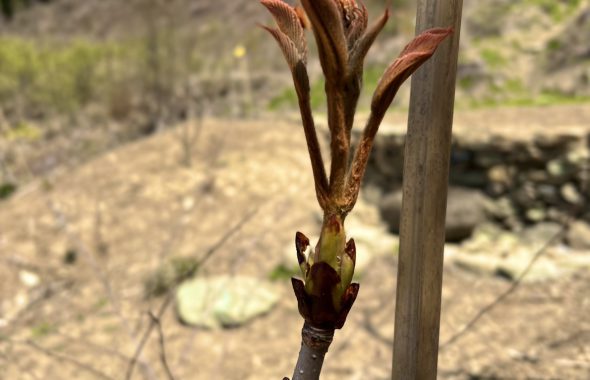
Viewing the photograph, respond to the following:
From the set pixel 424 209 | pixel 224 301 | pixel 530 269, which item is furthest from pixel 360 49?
pixel 530 269

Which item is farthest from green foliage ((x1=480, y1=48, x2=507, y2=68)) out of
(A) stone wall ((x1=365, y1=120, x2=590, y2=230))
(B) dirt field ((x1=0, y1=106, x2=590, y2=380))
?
(A) stone wall ((x1=365, y1=120, x2=590, y2=230))

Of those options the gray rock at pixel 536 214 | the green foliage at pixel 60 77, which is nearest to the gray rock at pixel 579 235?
the gray rock at pixel 536 214

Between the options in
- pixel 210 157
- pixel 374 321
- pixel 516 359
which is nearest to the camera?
pixel 516 359

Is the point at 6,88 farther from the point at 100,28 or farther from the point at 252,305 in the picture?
the point at 100,28

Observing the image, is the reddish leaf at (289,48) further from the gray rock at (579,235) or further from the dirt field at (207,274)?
the gray rock at (579,235)

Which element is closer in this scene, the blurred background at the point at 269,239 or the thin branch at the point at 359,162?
the thin branch at the point at 359,162

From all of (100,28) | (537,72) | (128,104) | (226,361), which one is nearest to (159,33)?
(128,104)
